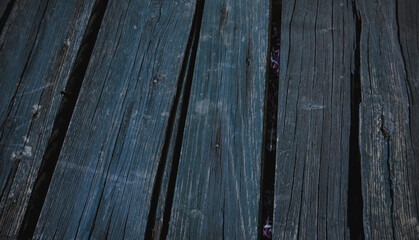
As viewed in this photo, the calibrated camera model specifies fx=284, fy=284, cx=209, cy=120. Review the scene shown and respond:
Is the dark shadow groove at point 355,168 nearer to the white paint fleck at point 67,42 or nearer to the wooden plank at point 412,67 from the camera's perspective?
the wooden plank at point 412,67

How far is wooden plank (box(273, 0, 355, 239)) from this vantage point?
1290 mm

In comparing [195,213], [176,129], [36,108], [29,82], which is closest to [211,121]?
[176,129]

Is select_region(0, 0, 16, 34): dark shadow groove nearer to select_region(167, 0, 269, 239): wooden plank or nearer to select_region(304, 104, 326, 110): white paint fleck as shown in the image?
select_region(167, 0, 269, 239): wooden plank

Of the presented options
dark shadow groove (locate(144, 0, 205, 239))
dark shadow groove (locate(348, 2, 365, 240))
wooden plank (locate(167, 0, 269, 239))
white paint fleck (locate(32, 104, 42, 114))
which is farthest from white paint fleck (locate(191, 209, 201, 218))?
white paint fleck (locate(32, 104, 42, 114))

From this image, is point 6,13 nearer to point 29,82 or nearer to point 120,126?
point 29,82

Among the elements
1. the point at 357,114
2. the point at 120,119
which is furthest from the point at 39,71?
the point at 357,114

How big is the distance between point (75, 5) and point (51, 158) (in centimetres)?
98

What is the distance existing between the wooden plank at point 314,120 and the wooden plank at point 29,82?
1.23 metres

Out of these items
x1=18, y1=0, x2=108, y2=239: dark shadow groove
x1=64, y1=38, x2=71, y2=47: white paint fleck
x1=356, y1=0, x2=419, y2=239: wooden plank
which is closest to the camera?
x1=356, y1=0, x2=419, y2=239: wooden plank

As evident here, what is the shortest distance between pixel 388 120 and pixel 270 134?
585 mm

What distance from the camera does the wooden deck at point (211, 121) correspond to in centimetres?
132

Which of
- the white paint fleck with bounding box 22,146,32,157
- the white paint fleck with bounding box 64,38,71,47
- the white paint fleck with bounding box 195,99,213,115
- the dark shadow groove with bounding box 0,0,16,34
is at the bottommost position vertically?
the white paint fleck with bounding box 22,146,32,157

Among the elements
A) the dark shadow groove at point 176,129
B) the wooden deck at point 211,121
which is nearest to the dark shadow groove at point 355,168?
the wooden deck at point 211,121

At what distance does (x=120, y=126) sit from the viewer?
1497 millimetres
